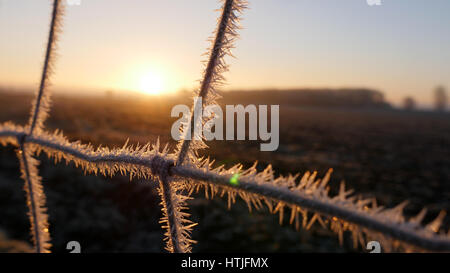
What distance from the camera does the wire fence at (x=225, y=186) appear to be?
0.28 metres

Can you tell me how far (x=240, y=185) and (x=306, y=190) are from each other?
98 millimetres

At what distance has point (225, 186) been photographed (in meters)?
0.41

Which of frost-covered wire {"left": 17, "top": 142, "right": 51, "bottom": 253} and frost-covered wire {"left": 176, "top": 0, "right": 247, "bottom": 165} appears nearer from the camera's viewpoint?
frost-covered wire {"left": 176, "top": 0, "right": 247, "bottom": 165}

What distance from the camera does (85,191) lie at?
4.21 meters

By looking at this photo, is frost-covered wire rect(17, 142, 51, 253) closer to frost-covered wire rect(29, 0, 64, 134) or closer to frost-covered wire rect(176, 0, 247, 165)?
frost-covered wire rect(29, 0, 64, 134)

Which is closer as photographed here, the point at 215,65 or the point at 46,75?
the point at 215,65

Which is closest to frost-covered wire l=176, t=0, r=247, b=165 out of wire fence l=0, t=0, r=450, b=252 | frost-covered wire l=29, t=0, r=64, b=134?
wire fence l=0, t=0, r=450, b=252

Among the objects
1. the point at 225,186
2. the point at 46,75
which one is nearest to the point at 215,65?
the point at 225,186

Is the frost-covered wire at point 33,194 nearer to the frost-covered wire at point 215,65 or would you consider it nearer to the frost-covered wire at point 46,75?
the frost-covered wire at point 46,75

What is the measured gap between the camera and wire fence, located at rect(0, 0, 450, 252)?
0.28 m

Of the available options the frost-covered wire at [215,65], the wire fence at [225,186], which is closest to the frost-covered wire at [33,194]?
the wire fence at [225,186]

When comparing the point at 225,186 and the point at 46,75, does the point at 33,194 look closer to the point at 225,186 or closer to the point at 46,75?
the point at 46,75
